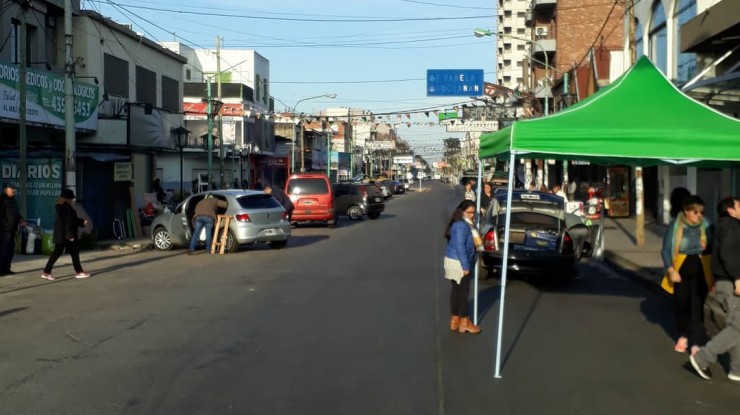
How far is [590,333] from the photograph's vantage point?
392 inches

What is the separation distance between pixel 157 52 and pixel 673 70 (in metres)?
24.5

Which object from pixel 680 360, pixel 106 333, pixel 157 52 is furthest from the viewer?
pixel 157 52

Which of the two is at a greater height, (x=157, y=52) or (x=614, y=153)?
(x=157, y=52)

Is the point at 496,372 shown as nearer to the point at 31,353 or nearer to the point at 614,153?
the point at 614,153

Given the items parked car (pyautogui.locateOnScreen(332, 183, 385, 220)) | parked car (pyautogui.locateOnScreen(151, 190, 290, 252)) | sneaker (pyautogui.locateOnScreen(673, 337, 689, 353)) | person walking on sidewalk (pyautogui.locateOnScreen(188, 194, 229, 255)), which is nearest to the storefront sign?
parked car (pyautogui.locateOnScreen(151, 190, 290, 252))

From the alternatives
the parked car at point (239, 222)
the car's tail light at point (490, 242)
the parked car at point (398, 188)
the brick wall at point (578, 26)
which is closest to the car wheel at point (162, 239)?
the parked car at point (239, 222)

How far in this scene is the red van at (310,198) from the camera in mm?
29281

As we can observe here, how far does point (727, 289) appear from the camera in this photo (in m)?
7.36

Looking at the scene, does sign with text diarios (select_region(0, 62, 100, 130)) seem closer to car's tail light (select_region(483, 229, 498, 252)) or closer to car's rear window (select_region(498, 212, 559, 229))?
car's tail light (select_region(483, 229, 498, 252))

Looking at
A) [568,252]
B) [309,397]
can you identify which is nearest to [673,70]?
[568,252]

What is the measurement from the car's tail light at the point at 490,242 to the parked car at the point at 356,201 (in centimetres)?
2163

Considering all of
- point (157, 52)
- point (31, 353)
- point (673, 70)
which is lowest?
point (31, 353)

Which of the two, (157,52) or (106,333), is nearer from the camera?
(106,333)

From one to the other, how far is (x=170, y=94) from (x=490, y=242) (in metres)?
30.9
